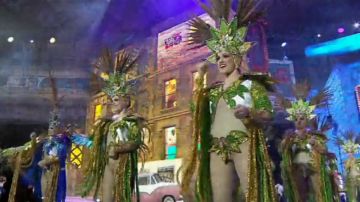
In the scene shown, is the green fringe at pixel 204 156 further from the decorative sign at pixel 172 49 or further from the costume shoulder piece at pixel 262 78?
Answer: the decorative sign at pixel 172 49

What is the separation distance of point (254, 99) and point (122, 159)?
172cm

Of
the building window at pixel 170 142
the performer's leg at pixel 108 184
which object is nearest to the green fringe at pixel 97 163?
the performer's leg at pixel 108 184

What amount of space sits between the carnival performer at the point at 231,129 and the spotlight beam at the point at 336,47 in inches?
356

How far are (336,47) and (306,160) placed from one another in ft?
26.2

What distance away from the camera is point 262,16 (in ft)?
9.00

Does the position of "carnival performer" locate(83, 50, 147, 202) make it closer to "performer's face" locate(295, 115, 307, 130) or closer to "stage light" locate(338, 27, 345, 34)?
"performer's face" locate(295, 115, 307, 130)

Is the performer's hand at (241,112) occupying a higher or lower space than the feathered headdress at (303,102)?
lower

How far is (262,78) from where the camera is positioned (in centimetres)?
241

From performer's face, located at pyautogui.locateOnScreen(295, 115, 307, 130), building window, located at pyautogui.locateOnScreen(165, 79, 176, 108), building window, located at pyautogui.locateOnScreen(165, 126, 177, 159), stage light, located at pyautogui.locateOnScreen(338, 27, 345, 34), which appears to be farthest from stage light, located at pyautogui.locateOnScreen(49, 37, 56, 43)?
stage light, located at pyautogui.locateOnScreen(338, 27, 345, 34)

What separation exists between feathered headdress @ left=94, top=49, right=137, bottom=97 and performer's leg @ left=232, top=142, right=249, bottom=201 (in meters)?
1.90

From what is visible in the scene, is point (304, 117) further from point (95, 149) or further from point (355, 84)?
point (355, 84)

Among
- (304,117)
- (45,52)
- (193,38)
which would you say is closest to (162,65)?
(45,52)

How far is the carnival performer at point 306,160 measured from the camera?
12.4 feet

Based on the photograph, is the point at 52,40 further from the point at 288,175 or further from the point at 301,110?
the point at 288,175
